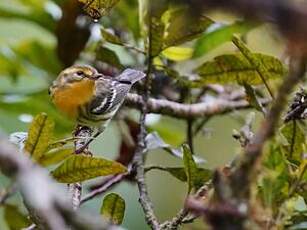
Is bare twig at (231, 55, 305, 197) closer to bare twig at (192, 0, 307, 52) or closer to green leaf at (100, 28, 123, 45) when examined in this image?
bare twig at (192, 0, 307, 52)

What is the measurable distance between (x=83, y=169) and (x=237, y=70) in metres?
0.47

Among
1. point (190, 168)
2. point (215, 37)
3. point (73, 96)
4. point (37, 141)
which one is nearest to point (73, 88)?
point (73, 96)

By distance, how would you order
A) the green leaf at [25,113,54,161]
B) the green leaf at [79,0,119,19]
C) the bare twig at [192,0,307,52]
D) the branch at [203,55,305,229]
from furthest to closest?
1. the green leaf at [79,0,119,19]
2. the green leaf at [25,113,54,161]
3. the branch at [203,55,305,229]
4. the bare twig at [192,0,307,52]

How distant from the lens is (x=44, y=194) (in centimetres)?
41

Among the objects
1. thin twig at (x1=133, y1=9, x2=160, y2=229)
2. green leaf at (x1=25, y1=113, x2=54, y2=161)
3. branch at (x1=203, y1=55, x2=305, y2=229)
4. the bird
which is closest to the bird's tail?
the bird

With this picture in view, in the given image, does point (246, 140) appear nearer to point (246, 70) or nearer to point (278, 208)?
point (278, 208)

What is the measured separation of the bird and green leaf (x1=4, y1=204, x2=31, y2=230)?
1.09ft

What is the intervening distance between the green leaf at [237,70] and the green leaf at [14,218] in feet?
1.46

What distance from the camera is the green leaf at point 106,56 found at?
67.3 inches

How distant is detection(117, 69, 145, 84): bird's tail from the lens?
162cm

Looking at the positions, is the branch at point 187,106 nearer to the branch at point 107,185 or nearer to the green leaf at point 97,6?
the branch at point 107,185

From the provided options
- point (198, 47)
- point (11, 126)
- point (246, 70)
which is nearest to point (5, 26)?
point (11, 126)

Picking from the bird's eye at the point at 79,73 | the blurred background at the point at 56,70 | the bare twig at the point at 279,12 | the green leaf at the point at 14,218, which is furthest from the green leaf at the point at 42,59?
the bare twig at the point at 279,12

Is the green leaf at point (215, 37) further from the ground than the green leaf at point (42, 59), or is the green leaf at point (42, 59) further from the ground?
the green leaf at point (215, 37)
